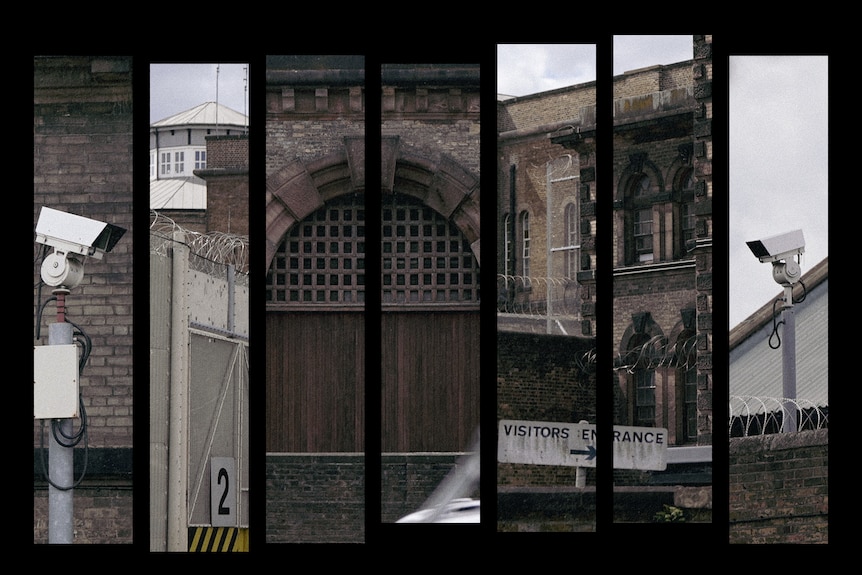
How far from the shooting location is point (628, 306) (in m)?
15.5

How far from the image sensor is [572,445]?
15.2 m

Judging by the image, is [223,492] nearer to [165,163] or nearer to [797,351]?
[165,163]

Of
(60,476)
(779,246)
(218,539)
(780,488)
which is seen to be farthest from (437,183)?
(60,476)

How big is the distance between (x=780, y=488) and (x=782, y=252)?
202cm

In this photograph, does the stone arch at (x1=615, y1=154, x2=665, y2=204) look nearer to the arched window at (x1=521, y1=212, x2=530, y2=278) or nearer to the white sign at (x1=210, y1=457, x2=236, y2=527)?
the arched window at (x1=521, y1=212, x2=530, y2=278)

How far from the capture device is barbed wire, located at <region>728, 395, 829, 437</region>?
15.3 m

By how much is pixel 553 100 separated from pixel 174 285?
3627 mm

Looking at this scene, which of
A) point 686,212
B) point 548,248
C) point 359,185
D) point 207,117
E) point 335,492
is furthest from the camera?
point 686,212

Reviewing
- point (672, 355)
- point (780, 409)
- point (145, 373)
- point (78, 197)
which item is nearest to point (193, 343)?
point (145, 373)

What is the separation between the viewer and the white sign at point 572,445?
15.1 m

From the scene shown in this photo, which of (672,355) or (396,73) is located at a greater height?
(396,73)

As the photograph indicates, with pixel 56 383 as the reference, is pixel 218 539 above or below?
below

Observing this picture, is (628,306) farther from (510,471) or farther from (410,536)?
(410,536)

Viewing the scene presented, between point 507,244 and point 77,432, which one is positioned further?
point 507,244
